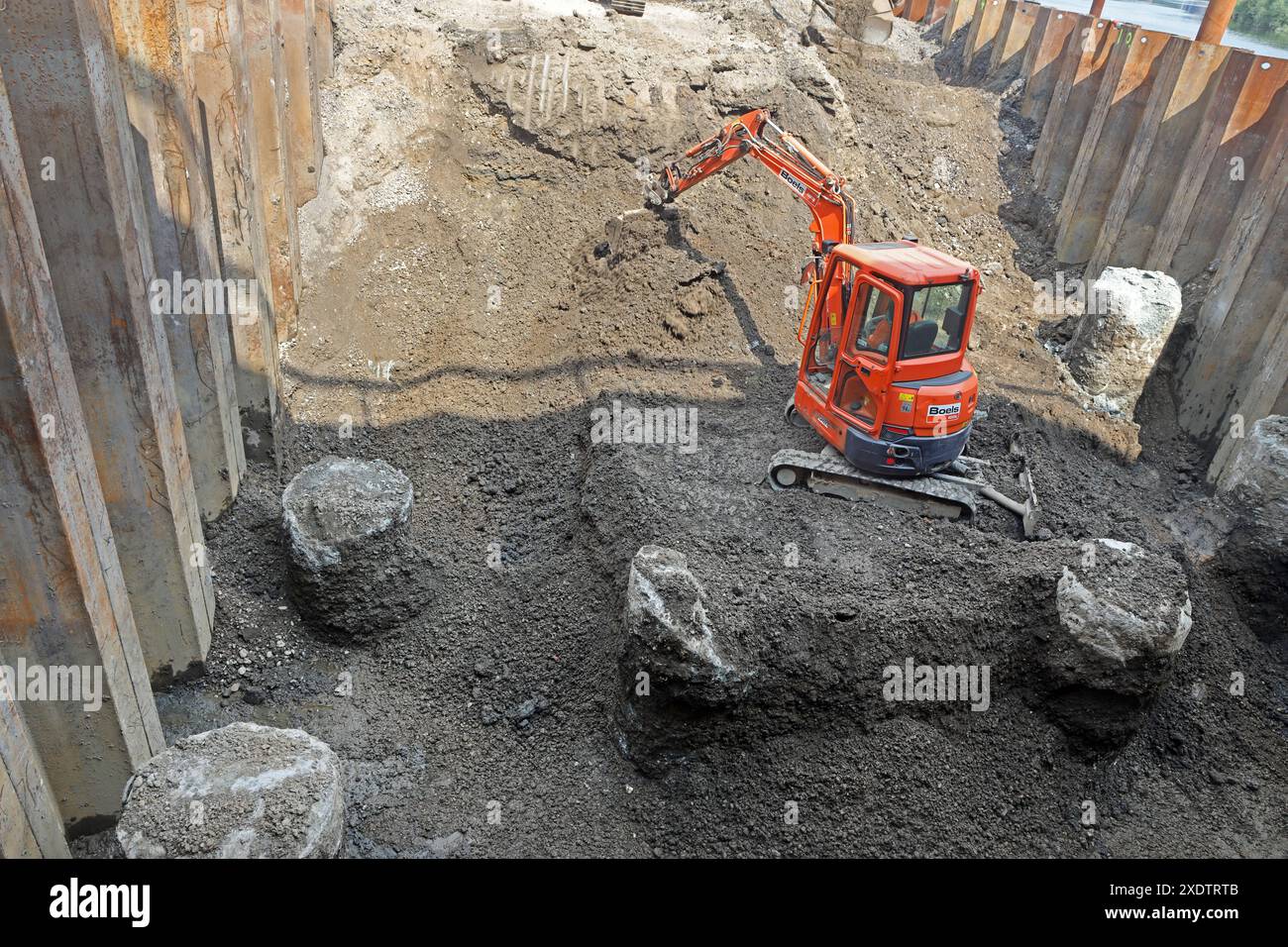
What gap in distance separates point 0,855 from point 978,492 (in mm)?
7795

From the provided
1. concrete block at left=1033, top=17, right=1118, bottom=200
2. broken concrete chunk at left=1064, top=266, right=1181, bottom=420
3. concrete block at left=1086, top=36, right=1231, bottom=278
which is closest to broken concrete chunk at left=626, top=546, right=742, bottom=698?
broken concrete chunk at left=1064, top=266, right=1181, bottom=420

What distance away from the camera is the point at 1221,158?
10719mm

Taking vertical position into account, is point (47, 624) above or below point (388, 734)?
above

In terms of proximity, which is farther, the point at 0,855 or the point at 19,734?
the point at 19,734

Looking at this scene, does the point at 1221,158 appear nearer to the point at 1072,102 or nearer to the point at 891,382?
the point at 1072,102

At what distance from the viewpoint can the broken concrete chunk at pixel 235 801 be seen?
4.66 m

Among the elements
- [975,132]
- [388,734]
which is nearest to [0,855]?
[388,734]

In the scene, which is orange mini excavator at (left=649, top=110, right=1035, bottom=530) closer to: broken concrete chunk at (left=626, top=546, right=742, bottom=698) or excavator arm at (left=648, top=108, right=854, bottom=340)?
excavator arm at (left=648, top=108, right=854, bottom=340)

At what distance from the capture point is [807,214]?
12953mm

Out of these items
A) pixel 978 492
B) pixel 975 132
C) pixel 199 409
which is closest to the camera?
pixel 199 409

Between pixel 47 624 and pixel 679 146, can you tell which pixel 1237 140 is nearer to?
pixel 679 146

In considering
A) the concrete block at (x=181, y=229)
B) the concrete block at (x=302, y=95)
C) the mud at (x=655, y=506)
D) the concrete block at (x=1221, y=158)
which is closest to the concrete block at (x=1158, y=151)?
the concrete block at (x=1221, y=158)

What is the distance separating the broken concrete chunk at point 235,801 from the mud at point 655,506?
925 mm

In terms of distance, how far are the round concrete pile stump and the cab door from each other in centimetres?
425
